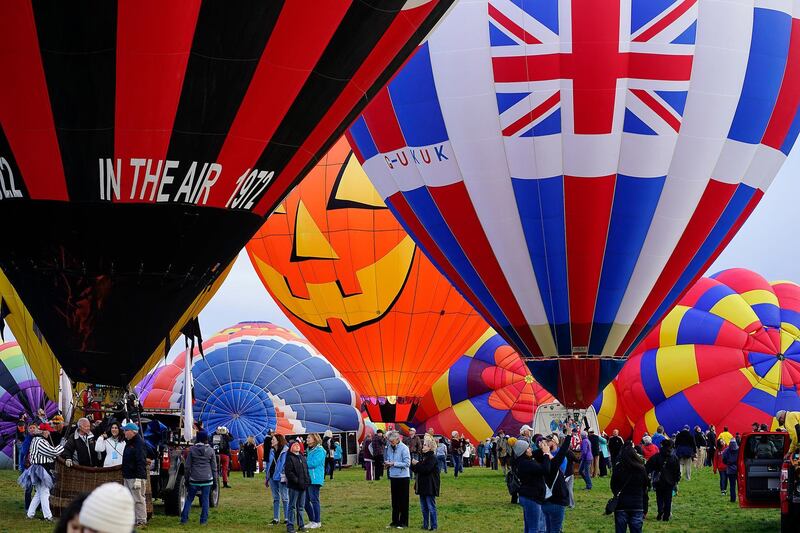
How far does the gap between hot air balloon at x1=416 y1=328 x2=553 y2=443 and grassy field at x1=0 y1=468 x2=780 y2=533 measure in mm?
12786

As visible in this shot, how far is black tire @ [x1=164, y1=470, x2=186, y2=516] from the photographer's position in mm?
11594

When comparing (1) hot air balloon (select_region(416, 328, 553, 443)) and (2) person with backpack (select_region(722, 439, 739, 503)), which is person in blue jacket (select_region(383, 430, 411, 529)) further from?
(1) hot air balloon (select_region(416, 328, 553, 443))

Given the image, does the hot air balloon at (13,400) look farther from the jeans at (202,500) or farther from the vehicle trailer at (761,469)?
the vehicle trailer at (761,469)

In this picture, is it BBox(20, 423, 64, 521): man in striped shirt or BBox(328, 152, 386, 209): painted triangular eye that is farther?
BBox(328, 152, 386, 209): painted triangular eye

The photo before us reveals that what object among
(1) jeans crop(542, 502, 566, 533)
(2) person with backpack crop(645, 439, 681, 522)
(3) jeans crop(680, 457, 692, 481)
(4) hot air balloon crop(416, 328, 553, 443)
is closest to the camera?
(1) jeans crop(542, 502, 566, 533)

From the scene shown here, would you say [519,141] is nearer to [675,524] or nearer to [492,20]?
[492,20]

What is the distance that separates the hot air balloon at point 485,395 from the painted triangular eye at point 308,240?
944cm

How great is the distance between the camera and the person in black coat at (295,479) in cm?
1018

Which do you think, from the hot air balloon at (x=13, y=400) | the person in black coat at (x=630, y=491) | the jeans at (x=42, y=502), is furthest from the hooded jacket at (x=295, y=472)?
the hot air balloon at (x=13, y=400)

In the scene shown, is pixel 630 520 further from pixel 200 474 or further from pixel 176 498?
pixel 176 498

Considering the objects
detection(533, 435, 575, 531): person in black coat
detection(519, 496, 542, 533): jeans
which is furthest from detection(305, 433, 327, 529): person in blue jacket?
detection(533, 435, 575, 531): person in black coat

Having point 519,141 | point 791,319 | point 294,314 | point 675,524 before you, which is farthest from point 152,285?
point 791,319

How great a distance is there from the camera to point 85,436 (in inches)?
396

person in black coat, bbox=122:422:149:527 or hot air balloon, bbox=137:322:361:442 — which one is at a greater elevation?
hot air balloon, bbox=137:322:361:442
